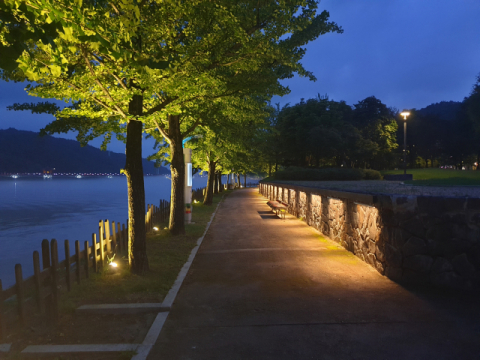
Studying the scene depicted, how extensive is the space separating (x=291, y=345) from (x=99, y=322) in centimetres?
291

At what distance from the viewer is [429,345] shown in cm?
414

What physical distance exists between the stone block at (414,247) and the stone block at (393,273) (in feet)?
1.40

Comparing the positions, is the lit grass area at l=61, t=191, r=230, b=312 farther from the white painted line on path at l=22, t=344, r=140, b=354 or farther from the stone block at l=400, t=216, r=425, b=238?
the stone block at l=400, t=216, r=425, b=238

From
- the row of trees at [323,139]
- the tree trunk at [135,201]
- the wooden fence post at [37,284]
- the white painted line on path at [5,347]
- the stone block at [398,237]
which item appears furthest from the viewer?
the row of trees at [323,139]

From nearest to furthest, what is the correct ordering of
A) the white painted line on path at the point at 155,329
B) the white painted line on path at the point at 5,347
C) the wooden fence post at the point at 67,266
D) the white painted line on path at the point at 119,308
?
the white painted line on path at the point at 5,347, the white painted line on path at the point at 155,329, the white painted line on path at the point at 119,308, the wooden fence post at the point at 67,266

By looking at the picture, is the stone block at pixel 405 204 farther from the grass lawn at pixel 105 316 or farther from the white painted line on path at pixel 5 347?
the white painted line on path at pixel 5 347

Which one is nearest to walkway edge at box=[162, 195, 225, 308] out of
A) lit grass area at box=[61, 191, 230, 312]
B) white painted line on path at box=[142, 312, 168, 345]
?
lit grass area at box=[61, 191, 230, 312]

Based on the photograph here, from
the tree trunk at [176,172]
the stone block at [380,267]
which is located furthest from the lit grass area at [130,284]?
the stone block at [380,267]

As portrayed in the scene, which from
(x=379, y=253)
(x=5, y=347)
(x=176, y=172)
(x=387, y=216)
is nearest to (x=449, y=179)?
(x=379, y=253)

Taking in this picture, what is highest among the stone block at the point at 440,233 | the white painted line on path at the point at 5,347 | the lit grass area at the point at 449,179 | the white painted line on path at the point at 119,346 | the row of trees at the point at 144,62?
the row of trees at the point at 144,62

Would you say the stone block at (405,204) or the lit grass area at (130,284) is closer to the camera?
the lit grass area at (130,284)

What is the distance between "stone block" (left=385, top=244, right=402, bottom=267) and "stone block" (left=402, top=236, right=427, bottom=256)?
0.58 ft

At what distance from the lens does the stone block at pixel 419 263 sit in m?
6.31

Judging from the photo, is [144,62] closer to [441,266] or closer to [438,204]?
[438,204]
